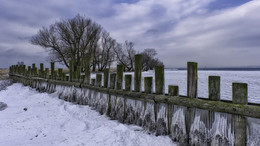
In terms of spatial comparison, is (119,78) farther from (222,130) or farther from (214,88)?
(222,130)

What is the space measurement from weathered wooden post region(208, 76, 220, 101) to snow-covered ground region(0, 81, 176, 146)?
3.30 feet

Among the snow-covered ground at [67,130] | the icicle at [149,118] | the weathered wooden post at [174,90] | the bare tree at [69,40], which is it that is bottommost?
the snow-covered ground at [67,130]

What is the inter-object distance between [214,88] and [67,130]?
2.80 m

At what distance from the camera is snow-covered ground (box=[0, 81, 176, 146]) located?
2.50m

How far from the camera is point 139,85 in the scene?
3084mm

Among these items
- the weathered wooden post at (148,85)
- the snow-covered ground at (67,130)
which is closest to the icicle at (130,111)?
the snow-covered ground at (67,130)

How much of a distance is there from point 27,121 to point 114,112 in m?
1.99

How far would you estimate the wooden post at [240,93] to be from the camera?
1915 mm

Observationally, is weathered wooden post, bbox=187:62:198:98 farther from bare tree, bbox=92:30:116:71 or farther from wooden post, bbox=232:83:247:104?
bare tree, bbox=92:30:116:71

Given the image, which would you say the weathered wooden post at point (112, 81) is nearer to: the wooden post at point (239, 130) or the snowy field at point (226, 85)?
the wooden post at point (239, 130)

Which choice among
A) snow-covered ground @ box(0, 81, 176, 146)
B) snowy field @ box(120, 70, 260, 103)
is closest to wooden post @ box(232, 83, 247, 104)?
snow-covered ground @ box(0, 81, 176, 146)

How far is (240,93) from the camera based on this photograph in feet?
6.37

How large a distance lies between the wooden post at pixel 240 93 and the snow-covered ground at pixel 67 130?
119 cm

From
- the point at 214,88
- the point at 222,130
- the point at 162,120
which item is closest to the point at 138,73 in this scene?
the point at 162,120
